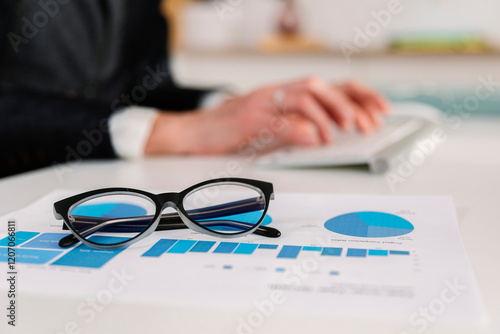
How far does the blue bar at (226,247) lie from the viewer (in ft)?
1.20

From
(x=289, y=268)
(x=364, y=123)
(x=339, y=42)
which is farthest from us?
(x=339, y=42)

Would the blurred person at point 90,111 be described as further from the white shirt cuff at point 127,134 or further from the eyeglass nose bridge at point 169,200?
the eyeglass nose bridge at point 169,200

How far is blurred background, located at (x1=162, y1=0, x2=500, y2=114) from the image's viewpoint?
7.09 feet

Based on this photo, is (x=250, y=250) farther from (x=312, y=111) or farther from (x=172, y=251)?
(x=312, y=111)

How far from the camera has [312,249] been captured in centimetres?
36

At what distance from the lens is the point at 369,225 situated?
41cm

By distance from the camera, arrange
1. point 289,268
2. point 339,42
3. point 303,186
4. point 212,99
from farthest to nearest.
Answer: point 339,42 → point 212,99 → point 303,186 → point 289,268

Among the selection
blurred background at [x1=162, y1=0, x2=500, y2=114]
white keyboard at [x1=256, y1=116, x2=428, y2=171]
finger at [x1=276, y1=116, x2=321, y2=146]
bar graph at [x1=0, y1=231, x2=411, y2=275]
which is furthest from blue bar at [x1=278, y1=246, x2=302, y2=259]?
blurred background at [x1=162, y1=0, x2=500, y2=114]

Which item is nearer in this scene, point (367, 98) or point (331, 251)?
point (331, 251)

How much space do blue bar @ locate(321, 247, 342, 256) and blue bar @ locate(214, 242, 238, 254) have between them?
62 mm

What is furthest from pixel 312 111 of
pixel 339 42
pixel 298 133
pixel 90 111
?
pixel 339 42

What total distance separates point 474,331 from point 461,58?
2.08 m

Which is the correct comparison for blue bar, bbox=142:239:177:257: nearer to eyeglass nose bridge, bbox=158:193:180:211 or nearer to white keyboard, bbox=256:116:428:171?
eyeglass nose bridge, bbox=158:193:180:211

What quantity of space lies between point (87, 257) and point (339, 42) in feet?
7.22
